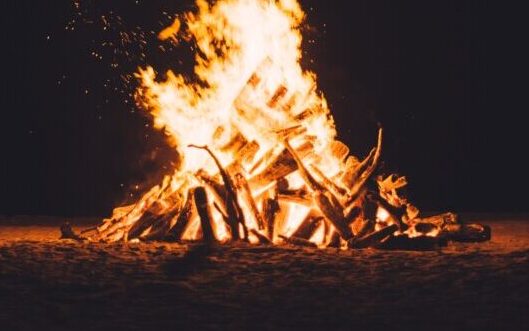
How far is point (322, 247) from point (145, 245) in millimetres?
2013

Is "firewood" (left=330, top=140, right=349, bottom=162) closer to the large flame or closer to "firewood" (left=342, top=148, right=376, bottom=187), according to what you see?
the large flame

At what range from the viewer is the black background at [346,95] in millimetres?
14734

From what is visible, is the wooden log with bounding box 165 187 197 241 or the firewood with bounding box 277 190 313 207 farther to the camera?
the wooden log with bounding box 165 187 197 241

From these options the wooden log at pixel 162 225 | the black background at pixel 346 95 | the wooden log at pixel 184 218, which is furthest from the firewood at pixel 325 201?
the black background at pixel 346 95

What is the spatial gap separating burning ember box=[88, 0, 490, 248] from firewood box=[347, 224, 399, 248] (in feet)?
0.04

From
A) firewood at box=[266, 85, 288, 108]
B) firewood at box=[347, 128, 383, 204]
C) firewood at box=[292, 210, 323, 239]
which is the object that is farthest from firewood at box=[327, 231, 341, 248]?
firewood at box=[266, 85, 288, 108]

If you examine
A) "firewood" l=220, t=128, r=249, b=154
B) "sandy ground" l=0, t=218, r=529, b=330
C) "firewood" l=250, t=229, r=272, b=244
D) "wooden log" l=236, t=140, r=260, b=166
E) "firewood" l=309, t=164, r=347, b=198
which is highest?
"firewood" l=220, t=128, r=249, b=154

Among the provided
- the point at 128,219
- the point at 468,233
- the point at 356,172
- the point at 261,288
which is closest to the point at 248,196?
the point at 356,172

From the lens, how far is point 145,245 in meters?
8.59

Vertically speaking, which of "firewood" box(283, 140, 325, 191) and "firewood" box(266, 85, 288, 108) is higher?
"firewood" box(266, 85, 288, 108)

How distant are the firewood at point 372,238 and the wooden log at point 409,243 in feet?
0.30

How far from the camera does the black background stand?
14734 millimetres

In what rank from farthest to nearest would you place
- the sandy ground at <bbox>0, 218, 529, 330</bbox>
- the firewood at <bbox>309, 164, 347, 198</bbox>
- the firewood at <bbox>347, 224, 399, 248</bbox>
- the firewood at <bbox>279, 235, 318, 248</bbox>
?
the firewood at <bbox>309, 164, 347, 198</bbox>, the firewood at <bbox>279, 235, 318, 248</bbox>, the firewood at <bbox>347, 224, 399, 248</bbox>, the sandy ground at <bbox>0, 218, 529, 330</bbox>

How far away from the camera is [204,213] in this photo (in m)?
8.88
